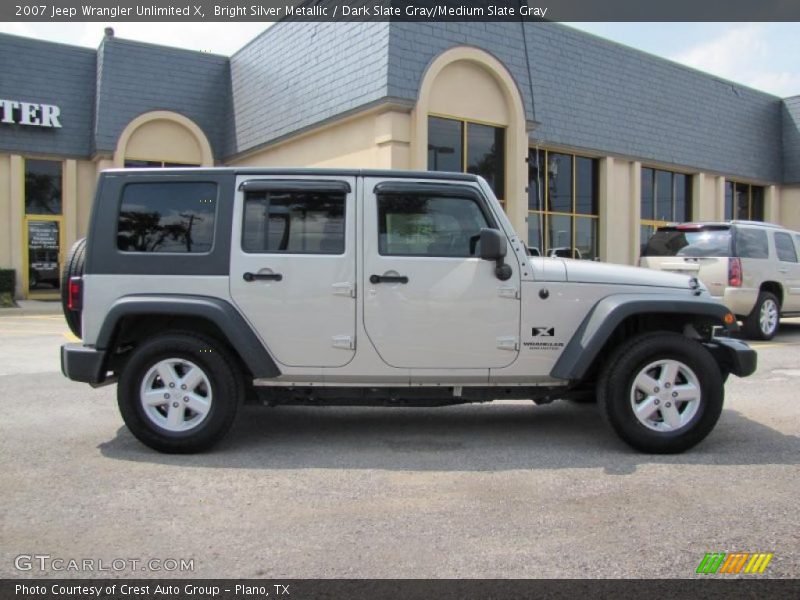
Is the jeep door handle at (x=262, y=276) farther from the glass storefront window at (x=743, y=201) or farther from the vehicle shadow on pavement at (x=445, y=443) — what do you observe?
the glass storefront window at (x=743, y=201)

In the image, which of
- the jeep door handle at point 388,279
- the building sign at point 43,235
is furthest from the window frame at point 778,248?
the building sign at point 43,235

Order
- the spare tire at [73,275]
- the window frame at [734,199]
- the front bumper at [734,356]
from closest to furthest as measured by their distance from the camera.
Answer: the front bumper at [734,356], the spare tire at [73,275], the window frame at [734,199]

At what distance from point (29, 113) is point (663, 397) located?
18280mm

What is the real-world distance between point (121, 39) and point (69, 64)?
170cm

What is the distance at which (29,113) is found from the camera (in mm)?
17531

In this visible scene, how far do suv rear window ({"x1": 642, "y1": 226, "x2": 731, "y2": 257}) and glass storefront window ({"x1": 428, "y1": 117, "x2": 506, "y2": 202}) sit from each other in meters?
4.09

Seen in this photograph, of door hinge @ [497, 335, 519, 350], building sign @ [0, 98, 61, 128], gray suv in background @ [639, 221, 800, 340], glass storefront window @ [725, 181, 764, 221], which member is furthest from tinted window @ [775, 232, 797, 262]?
building sign @ [0, 98, 61, 128]

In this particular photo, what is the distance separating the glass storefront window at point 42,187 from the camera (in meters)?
18.2

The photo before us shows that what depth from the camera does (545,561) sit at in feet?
10.3

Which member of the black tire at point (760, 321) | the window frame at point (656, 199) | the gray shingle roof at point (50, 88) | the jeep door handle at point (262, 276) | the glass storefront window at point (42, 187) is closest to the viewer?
the jeep door handle at point (262, 276)

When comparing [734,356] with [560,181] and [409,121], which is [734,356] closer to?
[409,121]

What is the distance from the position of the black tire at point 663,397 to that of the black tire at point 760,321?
23.1ft

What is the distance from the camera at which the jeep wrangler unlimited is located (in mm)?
4672

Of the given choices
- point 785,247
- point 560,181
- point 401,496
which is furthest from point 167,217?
point 560,181
